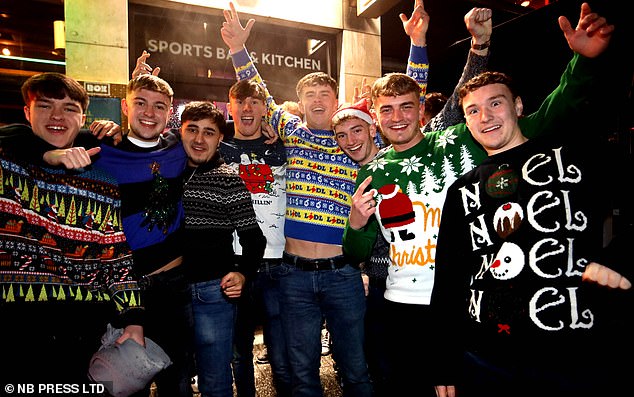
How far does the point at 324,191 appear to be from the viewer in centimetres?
296

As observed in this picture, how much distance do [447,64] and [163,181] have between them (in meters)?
7.87

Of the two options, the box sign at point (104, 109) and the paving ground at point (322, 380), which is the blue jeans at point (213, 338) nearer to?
the paving ground at point (322, 380)

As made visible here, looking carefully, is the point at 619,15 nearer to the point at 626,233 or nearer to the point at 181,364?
the point at 626,233

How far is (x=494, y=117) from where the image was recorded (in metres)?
2.05

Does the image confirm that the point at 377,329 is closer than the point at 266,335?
Yes

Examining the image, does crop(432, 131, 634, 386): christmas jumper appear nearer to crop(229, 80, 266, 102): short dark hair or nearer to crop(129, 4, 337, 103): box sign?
crop(229, 80, 266, 102): short dark hair

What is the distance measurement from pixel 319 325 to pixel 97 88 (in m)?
4.90

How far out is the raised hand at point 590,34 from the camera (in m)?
1.95

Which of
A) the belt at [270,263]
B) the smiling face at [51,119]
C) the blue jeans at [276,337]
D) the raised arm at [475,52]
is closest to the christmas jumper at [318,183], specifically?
the belt at [270,263]

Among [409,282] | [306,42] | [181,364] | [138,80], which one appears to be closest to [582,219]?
[409,282]

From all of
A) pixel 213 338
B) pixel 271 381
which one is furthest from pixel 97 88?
pixel 271 381

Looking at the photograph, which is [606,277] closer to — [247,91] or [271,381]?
[247,91]

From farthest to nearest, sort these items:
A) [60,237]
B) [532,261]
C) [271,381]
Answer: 1. [271,381]
2. [60,237]
3. [532,261]

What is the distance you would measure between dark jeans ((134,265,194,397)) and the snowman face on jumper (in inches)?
83.2
